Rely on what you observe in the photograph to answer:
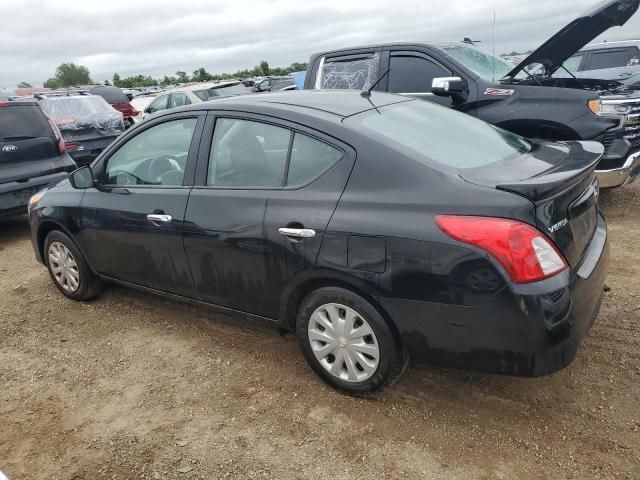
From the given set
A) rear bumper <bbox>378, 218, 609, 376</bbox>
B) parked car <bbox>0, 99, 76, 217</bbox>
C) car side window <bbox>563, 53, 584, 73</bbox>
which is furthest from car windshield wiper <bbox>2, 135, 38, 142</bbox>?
car side window <bbox>563, 53, 584, 73</bbox>

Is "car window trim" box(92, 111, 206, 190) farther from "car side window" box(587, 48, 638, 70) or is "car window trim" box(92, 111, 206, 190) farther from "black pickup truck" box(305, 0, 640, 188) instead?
"car side window" box(587, 48, 638, 70)

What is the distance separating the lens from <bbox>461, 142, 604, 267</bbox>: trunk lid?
2.36 metres

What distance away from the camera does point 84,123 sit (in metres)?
9.24

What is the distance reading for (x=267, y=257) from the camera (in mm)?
2947

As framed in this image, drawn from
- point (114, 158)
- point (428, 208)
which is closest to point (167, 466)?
point (428, 208)

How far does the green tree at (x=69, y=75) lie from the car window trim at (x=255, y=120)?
85025 millimetres

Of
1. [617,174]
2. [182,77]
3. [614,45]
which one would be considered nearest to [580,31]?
[617,174]

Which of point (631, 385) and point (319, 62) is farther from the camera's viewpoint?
point (319, 62)

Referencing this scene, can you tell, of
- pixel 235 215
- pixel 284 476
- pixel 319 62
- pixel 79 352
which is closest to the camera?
pixel 284 476

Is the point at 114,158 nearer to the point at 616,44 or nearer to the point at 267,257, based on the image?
the point at 267,257

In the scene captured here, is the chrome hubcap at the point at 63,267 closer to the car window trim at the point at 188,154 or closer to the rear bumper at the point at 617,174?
the car window trim at the point at 188,154

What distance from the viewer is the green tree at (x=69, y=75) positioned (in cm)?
7972

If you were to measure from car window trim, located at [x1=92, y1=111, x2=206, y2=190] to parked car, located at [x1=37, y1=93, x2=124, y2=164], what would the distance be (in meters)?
5.39

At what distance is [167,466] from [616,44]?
36.8ft
